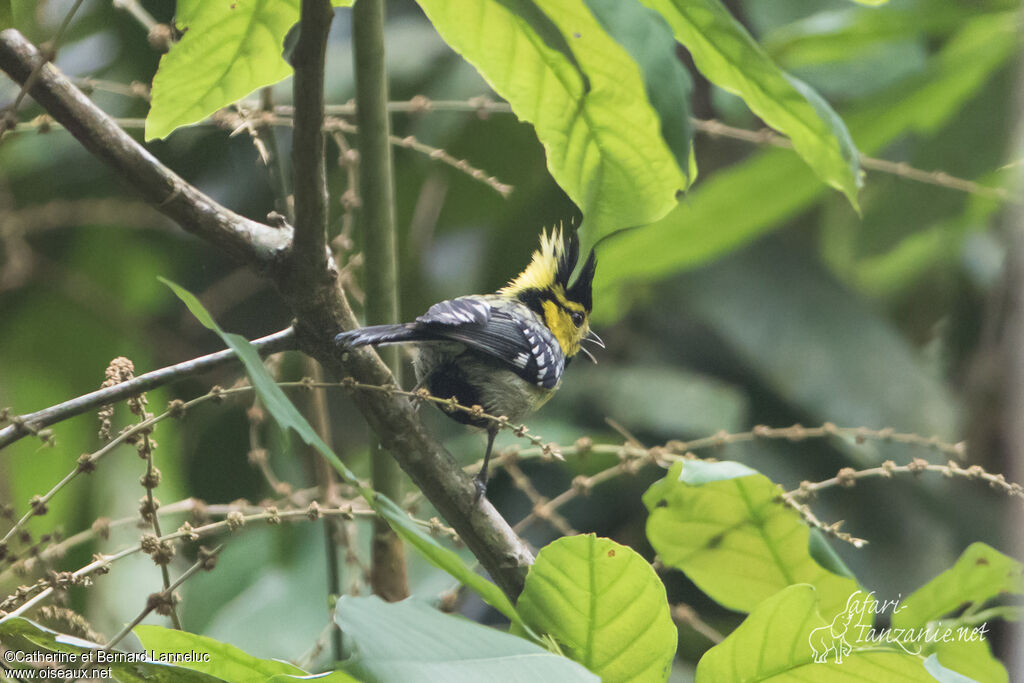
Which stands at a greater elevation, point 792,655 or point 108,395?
point 108,395

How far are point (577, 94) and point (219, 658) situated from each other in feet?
1.50

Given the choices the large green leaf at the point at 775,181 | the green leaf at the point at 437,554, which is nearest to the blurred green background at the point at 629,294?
the large green leaf at the point at 775,181

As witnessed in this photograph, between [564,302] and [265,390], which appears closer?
[265,390]

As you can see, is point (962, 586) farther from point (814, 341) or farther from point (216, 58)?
point (814, 341)

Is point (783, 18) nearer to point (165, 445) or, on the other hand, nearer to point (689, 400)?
point (689, 400)

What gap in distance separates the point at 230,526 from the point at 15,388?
57 cm

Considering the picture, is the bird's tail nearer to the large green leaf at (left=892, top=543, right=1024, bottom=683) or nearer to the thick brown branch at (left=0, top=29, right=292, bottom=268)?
the thick brown branch at (left=0, top=29, right=292, bottom=268)

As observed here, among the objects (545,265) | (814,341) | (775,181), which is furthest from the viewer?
(814,341)

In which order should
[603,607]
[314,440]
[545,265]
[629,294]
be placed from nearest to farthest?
1. [314,440]
2. [603,607]
3. [545,265]
4. [629,294]

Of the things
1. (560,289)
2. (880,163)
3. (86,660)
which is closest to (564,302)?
(560,289)

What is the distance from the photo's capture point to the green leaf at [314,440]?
20.2 inches

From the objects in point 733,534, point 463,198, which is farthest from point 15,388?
point 733,534

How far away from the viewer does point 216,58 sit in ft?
2.18

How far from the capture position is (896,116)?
143 cm
